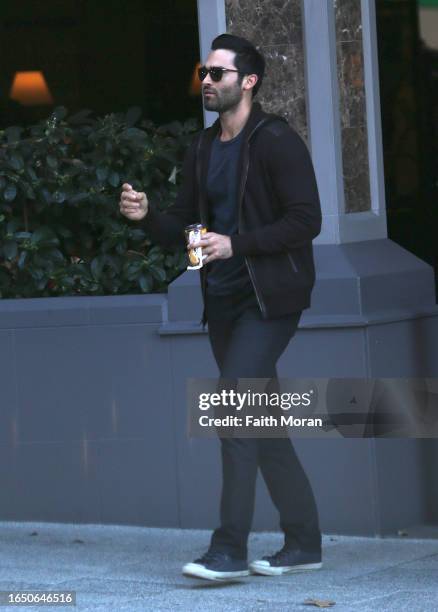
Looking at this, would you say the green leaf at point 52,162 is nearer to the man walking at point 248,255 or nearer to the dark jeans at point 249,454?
the man walking at point 248,255

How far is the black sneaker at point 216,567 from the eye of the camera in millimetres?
5926

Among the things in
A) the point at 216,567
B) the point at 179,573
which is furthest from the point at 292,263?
the point at 179,573

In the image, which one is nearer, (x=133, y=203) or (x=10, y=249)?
(x=133, y=203)

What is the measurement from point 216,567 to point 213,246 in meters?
1.24

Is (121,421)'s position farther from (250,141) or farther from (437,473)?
(250,141)

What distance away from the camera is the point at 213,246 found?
5.66 meters

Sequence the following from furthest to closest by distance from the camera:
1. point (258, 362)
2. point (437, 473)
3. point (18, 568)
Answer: point (437, 473) → point (18, 568) → point (258, 362)

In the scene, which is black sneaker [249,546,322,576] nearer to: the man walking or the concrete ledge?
the man walking

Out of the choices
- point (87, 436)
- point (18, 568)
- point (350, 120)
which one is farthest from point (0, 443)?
point (350, 120)

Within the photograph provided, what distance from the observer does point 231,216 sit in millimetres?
5965

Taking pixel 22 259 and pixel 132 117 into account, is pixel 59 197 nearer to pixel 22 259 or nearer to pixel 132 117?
pixel 22 259

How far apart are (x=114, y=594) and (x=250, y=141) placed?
1.80 meters

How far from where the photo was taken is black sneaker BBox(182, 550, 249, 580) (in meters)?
5.93

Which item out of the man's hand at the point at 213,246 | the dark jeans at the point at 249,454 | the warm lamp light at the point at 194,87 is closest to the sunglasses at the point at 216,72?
the man's hand at the point at 213,246
